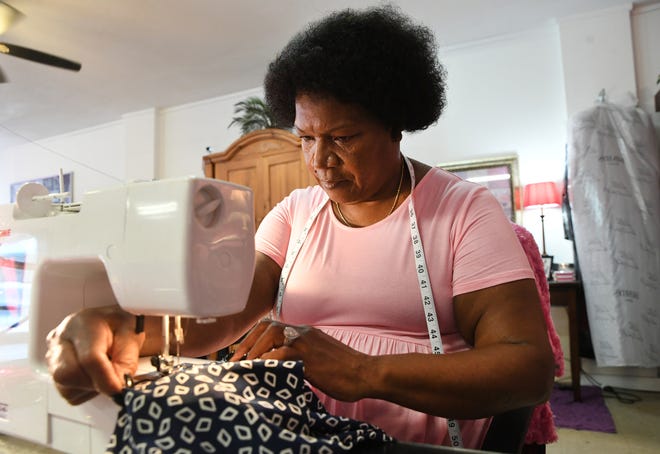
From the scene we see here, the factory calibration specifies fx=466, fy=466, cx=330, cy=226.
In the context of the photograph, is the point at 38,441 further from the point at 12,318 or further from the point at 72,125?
the point at 72,125

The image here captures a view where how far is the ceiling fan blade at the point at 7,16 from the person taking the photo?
320 cm

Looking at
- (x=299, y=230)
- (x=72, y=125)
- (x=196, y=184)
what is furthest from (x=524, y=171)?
(x=72, y=125)

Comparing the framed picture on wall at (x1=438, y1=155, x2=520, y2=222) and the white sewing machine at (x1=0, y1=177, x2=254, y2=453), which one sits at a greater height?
the framed picture on wall at (x1=438, y1=155, x2=520, y2=222)

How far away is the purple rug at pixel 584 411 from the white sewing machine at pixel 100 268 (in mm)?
2961

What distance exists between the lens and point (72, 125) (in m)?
6.47

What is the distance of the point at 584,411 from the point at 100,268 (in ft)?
11.1

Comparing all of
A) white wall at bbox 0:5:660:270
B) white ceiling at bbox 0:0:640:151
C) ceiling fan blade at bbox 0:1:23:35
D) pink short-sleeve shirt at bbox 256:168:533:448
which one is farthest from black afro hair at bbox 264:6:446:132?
white wall at bbox 0:5:660:270

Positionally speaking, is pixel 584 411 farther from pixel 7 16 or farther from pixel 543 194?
pixel 7 16

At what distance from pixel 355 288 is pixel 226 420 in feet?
1.74

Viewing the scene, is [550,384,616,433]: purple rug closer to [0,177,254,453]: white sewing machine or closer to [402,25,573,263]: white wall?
[402,25,573,263]: white wall

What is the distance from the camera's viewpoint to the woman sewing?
724 millimetres

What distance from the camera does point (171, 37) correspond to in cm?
418

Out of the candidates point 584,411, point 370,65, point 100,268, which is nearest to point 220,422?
point 100,268

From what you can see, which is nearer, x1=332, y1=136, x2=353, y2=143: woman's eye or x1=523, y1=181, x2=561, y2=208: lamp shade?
x1=332, y1=136, x2=353, y2=143: woman's eye
